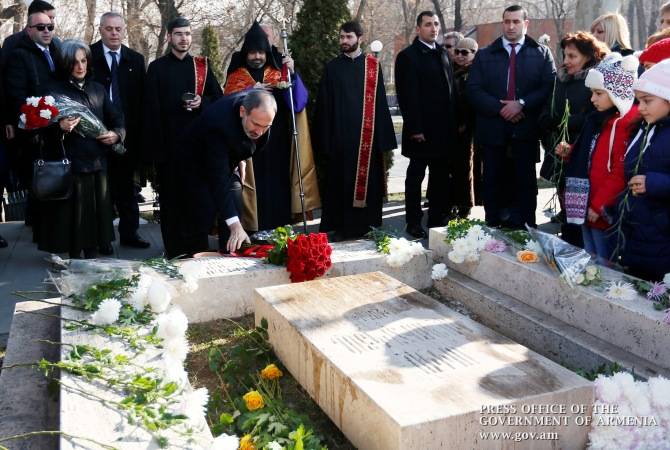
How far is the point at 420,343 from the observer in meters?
2.95

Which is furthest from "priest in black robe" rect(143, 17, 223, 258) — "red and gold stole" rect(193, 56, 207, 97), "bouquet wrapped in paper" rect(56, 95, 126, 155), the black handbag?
the black handbag

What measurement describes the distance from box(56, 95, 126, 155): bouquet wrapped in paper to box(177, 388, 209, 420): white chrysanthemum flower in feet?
11.2

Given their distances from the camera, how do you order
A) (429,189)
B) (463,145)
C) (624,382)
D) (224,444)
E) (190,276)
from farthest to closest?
(463,145)
(429,189)
(190,276)
(624,382)
(224,444)

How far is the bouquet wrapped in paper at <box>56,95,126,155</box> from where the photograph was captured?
5.15 meters

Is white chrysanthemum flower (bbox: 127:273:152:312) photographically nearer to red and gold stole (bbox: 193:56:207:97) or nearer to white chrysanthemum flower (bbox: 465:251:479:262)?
white chrysanthemum flower (bbox: 465:251:479:262)

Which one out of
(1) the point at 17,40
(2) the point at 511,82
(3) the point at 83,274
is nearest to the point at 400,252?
(3) the point at 83,274

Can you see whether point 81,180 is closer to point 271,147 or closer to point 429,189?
point 271,147

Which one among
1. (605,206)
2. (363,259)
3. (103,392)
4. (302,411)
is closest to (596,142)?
(605,206)

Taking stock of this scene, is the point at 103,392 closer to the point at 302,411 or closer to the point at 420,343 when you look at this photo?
the point at 302,411

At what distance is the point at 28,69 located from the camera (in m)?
5.95

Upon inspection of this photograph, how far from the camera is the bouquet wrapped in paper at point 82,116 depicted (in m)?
5.15

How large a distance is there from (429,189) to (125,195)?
2.97 meters

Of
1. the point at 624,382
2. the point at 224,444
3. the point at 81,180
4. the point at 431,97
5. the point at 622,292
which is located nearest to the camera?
the point at 224,444

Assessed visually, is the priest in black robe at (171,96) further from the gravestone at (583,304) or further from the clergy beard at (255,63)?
the gravestone at (583,304)
